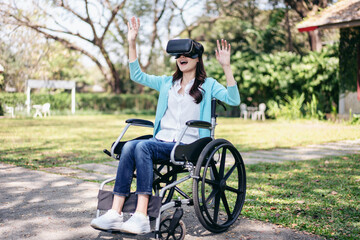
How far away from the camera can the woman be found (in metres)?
2.78

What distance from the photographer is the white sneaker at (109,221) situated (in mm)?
2617

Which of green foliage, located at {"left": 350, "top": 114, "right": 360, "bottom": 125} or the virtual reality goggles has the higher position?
the virtual reality goggles

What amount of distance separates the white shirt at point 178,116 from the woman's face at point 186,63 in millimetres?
109

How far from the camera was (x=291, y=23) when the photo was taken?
2764 centimetres

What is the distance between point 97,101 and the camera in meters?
26.3

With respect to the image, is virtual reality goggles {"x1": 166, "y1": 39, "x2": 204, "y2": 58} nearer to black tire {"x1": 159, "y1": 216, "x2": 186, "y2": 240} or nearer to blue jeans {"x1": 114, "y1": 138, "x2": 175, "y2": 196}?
blue jeans {"x1": 114, "y1": 138, "x2": 175, "y2": 196}

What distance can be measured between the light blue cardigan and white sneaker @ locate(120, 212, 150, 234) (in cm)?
83

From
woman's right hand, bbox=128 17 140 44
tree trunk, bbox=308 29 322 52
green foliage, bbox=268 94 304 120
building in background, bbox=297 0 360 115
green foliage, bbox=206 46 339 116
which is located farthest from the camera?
tree trunk, bbox=308 29 322 52

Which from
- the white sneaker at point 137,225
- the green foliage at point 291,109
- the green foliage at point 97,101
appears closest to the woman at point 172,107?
the white sneaker at point 137,225

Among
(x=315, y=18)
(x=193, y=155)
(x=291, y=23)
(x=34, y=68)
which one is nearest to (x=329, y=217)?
(x=193, y=155)

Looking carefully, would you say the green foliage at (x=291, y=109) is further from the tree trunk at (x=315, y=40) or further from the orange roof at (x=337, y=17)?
the orange roof at (x=337, y=17)

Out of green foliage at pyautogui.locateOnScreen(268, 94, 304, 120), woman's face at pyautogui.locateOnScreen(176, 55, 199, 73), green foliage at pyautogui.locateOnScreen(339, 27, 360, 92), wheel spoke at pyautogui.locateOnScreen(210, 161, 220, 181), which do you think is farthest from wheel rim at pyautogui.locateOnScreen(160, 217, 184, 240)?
green foliage at pyautogui.locateOnScreen(268, 94, 304, 120)

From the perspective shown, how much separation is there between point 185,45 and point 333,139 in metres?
7.12

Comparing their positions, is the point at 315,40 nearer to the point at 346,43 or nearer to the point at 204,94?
the point at 346,43
